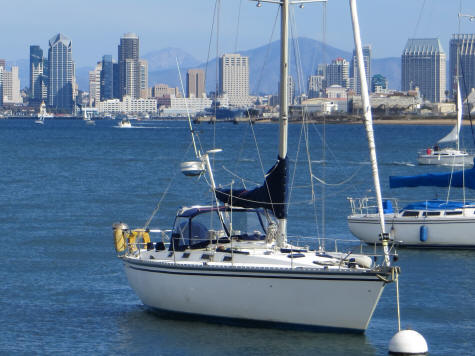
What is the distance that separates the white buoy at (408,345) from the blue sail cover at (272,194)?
14.8ft

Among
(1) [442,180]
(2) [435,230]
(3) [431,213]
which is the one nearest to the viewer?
(2) [435,230]

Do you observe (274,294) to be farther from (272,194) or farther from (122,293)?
(122,293)

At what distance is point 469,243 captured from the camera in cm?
3591

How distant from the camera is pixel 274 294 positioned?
22.4m

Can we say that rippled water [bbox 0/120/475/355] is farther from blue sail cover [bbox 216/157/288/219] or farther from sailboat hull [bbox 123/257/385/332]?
blue sail cover [bbox 216/157/288/219]

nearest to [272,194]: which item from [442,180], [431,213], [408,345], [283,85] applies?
[283,85]

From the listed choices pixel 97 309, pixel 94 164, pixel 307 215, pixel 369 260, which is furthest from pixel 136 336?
pixel 94 164

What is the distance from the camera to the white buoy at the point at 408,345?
21.0m

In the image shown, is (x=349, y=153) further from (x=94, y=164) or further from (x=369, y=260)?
(x=369, y=260)

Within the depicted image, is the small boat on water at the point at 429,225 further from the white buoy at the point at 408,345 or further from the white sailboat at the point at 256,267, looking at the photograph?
the white buoy at the point at 408,345

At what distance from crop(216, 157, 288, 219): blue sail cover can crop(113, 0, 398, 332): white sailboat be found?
2cm

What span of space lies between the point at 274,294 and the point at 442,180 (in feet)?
56.5

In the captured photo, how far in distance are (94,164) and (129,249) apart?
6602 cm

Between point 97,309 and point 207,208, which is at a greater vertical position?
point 207,208
